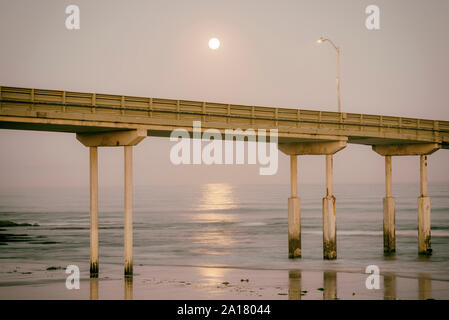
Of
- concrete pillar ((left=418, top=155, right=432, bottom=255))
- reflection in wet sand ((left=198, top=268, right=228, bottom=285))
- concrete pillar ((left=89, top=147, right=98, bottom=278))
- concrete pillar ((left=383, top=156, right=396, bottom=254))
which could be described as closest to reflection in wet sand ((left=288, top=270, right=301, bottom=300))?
reflection in wet sand ((left=198, top=268, right=228, bottom=285))

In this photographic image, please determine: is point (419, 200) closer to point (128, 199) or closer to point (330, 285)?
point (330, 285)

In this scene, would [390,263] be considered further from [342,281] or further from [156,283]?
[156,283]

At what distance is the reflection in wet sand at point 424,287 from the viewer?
3289cm

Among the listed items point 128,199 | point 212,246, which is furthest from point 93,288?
point 212,246

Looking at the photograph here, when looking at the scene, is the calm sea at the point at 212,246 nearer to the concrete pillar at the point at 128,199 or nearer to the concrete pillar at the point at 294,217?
the concrete pillar at the point at 294,217

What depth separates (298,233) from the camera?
47.7 m

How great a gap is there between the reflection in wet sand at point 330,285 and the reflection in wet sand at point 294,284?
1.10m

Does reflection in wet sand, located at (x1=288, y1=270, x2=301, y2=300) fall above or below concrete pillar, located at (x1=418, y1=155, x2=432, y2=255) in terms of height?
below

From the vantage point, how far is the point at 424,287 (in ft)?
117

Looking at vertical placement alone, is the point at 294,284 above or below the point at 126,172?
below

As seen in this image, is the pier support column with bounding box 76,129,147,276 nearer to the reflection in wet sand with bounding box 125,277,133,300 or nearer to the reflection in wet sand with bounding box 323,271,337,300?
the reflection in wet sand with bounding box 125,277,133,300

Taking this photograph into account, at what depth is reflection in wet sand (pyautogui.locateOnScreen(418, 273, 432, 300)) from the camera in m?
32.9

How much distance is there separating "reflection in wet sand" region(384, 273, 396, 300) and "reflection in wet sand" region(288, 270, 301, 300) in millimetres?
3533

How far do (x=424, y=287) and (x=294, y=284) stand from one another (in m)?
5.68
